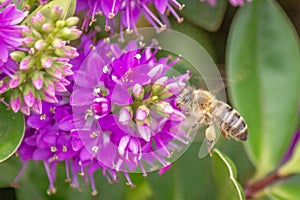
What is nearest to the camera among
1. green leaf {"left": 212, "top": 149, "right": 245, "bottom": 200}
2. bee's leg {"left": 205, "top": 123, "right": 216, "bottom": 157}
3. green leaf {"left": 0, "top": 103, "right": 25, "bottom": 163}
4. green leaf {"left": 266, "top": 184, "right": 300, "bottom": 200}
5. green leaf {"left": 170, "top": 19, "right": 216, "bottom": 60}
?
green leaf {"left": 0, "top": 103, "right": 25, "bottom": 163}

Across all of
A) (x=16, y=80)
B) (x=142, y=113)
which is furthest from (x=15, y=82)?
(x=142, y=113)

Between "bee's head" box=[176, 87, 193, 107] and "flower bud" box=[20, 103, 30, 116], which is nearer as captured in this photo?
"flower bud" box=[20, 103, 30, 116]

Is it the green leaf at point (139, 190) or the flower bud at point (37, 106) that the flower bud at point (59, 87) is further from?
the green leaf at point (139, 190)

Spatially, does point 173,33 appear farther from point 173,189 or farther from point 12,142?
point 12,142

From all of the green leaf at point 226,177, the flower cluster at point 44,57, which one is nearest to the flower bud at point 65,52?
the flower cluster at point 44,57

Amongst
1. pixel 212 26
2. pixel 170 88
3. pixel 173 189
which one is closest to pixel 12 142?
pixel 170 88

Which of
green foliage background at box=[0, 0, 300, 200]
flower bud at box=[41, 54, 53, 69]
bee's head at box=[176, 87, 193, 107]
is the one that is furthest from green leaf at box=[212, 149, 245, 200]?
flower bud at box=[41, 54, 53, 69]

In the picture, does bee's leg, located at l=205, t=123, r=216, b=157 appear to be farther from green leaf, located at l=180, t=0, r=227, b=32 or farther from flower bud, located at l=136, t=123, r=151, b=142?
green leaf, located at l=180, t=0, r=227, b=32
